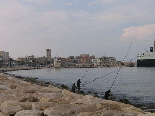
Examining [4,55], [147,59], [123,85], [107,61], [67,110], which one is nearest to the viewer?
[67,110]

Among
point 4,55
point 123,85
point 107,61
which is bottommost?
point 123,85

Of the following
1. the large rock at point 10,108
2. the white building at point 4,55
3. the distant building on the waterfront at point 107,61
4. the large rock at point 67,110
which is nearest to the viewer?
the large rock at point 67,110

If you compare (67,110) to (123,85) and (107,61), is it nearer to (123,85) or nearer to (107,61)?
(123,85)

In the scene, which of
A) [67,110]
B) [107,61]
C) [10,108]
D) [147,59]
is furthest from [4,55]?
[67,110]

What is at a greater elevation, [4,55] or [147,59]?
[4,55]

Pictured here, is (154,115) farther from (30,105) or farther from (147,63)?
(147,63)

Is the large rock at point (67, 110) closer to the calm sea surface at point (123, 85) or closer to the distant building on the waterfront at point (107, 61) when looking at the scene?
the calm sea surface at point (123, 85)

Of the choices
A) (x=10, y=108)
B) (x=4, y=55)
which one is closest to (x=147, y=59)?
(x=10, y=108)

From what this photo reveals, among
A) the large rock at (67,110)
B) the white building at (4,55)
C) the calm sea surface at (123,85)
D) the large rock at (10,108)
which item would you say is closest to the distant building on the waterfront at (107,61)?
the white building at (4,55)

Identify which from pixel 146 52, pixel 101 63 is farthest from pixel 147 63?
pixel 101 63

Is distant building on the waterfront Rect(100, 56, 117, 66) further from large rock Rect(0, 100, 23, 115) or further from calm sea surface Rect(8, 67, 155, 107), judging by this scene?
large rock Rect(0, 100, 23, 115)

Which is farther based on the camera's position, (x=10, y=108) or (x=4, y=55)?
(x=4, y=55)

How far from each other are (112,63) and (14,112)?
14834 cm

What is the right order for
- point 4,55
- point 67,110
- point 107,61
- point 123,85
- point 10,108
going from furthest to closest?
point 107,61 → point 4,55 → point 123,85 → point 10,108 → point 67,110
